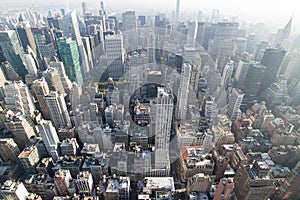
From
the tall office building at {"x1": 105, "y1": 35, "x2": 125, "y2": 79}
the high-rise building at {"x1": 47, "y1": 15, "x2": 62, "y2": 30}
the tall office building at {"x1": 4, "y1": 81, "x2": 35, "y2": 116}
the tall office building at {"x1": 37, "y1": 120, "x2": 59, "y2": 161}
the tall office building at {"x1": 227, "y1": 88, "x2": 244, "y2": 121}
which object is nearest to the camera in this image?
the tall office building at {"x1": 37, "y1": 120, "x2": 59, "y2": 161}

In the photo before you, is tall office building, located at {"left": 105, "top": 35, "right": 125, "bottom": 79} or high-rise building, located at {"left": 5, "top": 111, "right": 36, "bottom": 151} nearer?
high-rise building, located at {"left": 5, "top": 111, "right": 36, "bottom": 151}

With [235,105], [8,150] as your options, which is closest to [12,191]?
[8,150]

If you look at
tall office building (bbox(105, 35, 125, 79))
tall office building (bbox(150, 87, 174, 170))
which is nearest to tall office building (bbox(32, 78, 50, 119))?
tall office building (bbox(105, 35, 125, 79))

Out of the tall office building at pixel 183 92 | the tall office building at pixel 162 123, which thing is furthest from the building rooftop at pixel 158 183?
the tall office building at pixel 183 92

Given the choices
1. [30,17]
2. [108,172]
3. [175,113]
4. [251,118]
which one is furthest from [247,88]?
[30,17]

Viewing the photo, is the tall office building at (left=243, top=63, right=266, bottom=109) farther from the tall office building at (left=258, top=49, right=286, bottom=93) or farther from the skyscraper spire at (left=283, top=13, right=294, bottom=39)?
the skyscraper spire at (left=283, top=13, right=294, bottom=39)

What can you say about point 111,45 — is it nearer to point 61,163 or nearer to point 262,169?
point 61,163

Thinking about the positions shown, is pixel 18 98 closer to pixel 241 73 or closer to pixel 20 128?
pixel 20 128

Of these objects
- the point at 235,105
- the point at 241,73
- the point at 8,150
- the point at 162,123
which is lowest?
the point at 8,150
